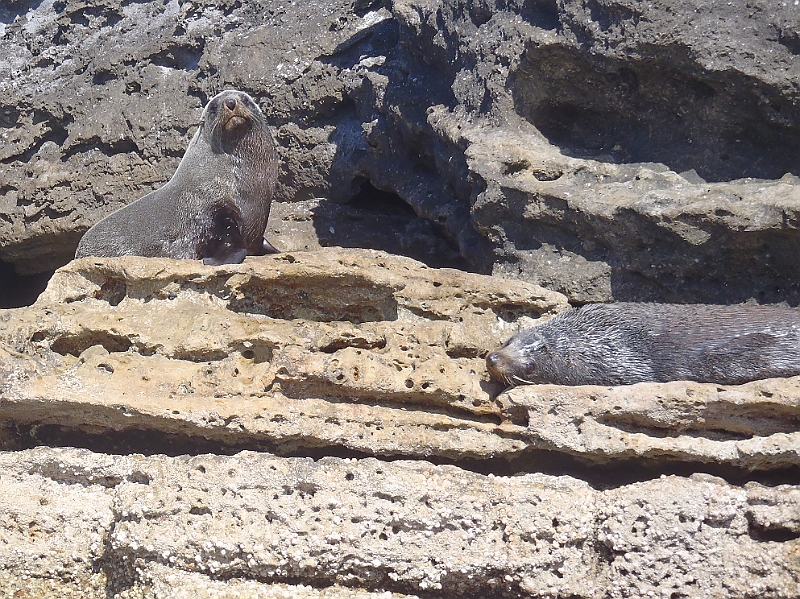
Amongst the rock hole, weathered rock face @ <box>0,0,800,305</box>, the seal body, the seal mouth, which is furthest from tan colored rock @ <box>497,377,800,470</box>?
the rock hole

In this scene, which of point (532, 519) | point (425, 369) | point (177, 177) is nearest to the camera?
point (532, 519)

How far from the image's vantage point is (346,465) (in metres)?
4.39

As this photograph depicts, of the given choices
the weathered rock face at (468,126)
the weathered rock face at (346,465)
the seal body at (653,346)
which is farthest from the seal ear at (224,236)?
the seal body at (653,346)

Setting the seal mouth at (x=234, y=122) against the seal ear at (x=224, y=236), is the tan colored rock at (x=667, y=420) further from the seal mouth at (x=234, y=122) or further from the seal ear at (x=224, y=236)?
the seal mouth at (x=234, y=122)

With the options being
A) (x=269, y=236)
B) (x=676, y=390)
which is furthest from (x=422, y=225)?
(x=676, y=390)

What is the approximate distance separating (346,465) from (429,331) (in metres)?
1.11

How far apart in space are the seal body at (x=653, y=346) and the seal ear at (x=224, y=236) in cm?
284

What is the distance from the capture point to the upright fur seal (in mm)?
7320

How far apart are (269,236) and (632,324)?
3950mm

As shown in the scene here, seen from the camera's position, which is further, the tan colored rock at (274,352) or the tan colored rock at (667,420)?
the tan colored rock at (274,352)

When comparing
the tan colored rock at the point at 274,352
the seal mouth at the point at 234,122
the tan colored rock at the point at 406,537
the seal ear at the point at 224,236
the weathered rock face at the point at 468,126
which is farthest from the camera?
the seal mouth at the point at 234,122

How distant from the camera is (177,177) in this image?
25.4 feet

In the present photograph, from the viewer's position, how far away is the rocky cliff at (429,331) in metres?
4.13

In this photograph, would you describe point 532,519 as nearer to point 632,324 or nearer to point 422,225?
point 632,324
